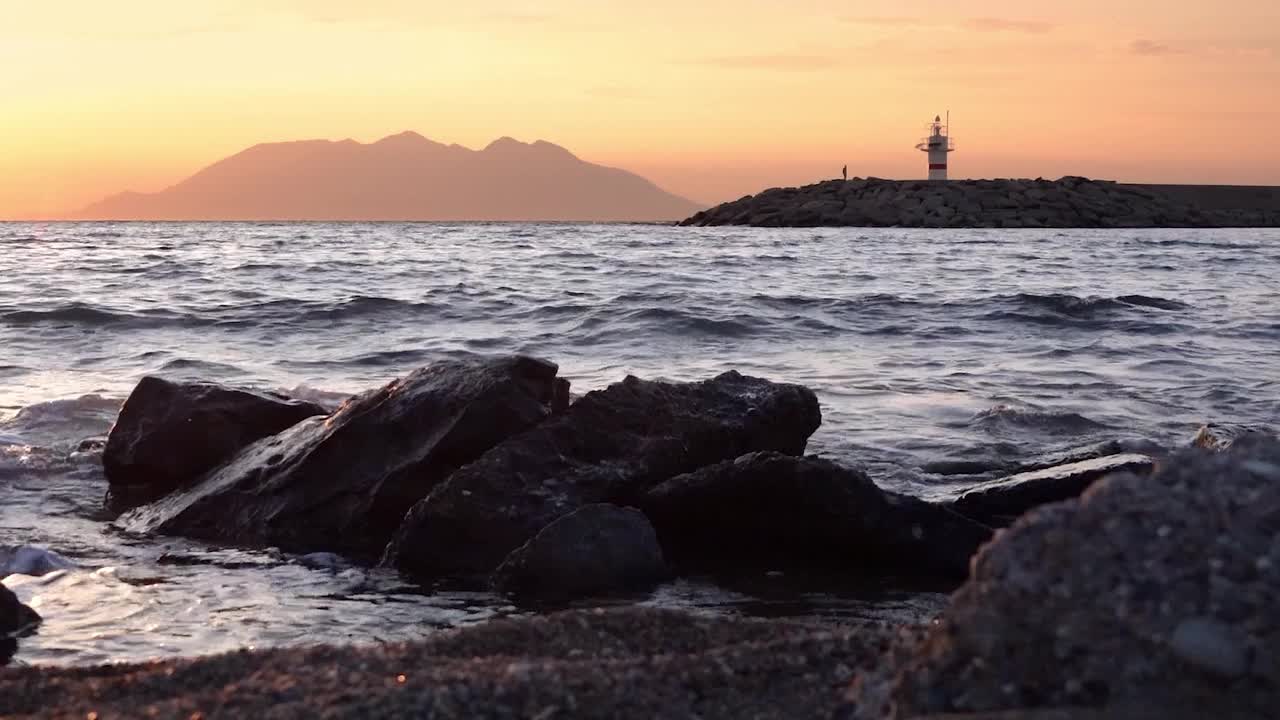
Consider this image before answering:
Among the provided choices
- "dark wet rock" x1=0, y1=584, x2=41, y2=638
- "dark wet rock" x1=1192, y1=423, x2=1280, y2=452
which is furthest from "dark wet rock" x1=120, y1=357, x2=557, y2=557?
"dark wet rock" x1=1192, y1=423, x2=1280, y2=452

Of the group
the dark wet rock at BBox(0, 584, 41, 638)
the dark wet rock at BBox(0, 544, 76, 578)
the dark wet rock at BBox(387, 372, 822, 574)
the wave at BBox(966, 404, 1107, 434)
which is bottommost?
the wave at BBox(966, 404, 1107, 434)

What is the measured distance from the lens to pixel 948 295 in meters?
18.8

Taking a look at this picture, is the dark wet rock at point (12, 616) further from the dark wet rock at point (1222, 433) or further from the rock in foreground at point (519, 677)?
the dark wet rock at point (1222, 433)

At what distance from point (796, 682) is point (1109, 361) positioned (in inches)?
403

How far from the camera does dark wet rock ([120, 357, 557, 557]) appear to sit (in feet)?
18.7

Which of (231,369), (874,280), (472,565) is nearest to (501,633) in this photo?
(472,565)

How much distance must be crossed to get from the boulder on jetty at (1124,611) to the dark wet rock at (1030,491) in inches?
137

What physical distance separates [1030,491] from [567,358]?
267 inches

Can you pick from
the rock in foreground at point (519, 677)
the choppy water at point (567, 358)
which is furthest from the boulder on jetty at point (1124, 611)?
the choppy water at point (567, 358)

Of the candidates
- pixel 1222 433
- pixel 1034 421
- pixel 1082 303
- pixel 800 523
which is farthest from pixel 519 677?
pixel 1082 303

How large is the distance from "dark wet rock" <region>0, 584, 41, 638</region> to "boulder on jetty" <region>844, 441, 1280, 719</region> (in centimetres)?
311

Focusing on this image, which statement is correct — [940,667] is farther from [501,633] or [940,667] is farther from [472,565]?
[472,565]

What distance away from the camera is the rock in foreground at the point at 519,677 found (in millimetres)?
2559

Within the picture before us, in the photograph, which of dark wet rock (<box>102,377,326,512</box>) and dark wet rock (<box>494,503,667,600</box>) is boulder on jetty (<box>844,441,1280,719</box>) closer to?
dark wet rock (<box>494,503,667,600</box>)
